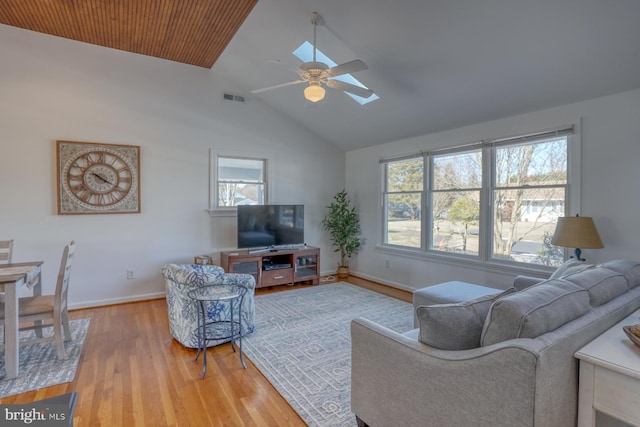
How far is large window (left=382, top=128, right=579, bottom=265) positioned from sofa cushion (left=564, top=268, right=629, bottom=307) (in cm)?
190

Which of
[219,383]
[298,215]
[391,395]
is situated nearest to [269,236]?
[298,215]

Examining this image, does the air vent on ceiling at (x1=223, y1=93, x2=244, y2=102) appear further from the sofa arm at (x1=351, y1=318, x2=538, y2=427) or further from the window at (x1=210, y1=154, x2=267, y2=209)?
the sofa arm at (x1=351, y1=318, x2=538, y2=427)

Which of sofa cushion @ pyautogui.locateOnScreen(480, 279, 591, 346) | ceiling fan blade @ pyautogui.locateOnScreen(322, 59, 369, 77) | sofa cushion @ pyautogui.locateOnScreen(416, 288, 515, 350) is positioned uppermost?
ceiling fan blade @ pyautogui.locateOnScreen(322, 59, 369, 77)

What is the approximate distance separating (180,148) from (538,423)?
489 centimetres

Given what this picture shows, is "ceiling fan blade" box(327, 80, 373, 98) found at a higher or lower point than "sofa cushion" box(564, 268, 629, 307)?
higher

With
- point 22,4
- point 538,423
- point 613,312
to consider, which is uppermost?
point 22,4

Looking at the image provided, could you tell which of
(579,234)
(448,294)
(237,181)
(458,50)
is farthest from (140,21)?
(579,234)

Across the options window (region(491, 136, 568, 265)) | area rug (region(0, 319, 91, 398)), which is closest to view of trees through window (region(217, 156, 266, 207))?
area rug (region(0, 319, 91, 398))

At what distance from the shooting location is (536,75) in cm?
309

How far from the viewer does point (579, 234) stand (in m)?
2.87

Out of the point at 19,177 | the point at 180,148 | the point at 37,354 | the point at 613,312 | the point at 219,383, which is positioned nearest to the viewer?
the point at 613,312

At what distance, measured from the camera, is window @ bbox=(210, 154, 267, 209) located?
5035mm

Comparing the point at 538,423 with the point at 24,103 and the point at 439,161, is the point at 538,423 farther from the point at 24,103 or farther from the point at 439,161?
the point at 24,103

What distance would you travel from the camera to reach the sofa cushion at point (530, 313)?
4.14ft
